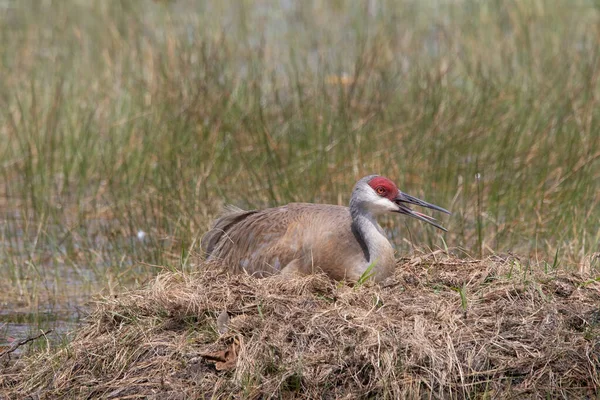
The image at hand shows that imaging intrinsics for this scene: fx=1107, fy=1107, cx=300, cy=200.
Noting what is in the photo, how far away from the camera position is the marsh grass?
7.38 m

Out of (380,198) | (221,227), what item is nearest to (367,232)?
(380,198)

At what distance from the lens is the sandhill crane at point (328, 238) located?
19.9 ft

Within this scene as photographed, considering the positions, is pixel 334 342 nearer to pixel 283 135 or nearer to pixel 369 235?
pixel 369 235

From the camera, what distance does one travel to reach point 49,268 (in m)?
7.37

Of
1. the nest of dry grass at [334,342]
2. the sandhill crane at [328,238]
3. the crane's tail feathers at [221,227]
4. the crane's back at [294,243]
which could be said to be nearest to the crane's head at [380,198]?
→ the sandhill crane at [328,238]

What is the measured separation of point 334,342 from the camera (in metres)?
4.93

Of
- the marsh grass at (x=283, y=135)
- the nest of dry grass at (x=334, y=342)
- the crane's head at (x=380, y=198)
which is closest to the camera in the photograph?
the nest of dry grass at (x=334, y=342)

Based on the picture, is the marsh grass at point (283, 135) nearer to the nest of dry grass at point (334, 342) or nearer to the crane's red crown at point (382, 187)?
the crane's red crown at point (382, 187)

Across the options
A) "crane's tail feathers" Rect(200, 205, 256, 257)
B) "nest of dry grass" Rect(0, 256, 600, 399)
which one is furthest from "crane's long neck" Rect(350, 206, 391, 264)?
"crane's tail feathers" Rect(200, 205, 256, 257)

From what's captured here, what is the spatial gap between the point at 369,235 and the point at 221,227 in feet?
3.75

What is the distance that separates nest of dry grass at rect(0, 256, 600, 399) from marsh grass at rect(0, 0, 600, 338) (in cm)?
88

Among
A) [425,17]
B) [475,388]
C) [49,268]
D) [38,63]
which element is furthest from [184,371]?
[425,17]

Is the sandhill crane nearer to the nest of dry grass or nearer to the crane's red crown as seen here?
the crane's red crown

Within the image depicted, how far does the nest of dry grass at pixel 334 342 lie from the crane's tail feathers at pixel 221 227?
3.61 ft
